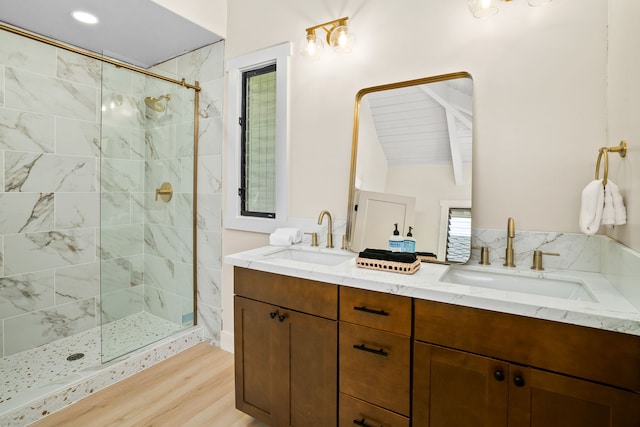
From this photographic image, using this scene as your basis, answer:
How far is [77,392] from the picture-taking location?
1.91m

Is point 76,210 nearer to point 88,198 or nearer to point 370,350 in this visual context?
point 88,198

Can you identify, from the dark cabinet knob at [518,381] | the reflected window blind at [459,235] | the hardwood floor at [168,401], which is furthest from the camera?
the hardwood floor at [168,401]

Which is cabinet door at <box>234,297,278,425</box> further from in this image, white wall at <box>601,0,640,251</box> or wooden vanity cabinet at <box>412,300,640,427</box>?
white wall at <box>601,0,640,251</box>

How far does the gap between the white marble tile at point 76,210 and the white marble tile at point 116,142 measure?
1.98 feet

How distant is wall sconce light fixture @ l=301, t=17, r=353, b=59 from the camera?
1.86 m

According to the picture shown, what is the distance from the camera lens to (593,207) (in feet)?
3.97

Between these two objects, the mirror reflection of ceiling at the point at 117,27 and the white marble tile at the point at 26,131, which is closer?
the mirror reflection of ceiling at the point at 117,27

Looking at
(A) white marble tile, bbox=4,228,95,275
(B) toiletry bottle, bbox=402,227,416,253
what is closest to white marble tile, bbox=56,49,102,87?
(A) white marble tile, bbox=4,228,95,275

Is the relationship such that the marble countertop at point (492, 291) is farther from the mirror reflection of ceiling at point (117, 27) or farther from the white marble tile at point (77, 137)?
the white marble tile at point (77, 137)

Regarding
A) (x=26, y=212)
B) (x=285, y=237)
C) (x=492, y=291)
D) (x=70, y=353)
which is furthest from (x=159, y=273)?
(x=492, y=291)

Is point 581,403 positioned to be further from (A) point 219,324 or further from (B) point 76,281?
(B) point 76,281

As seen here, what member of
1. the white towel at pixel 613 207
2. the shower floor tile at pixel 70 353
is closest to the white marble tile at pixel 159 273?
the shower floor tile at pixel 70 353

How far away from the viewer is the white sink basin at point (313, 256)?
1.91m

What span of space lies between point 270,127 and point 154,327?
1.78 meters
